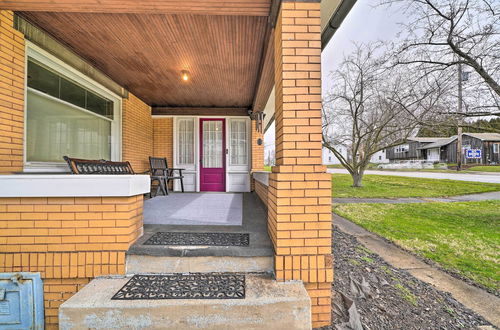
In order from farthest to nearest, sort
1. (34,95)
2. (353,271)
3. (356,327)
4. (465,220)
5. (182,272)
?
1. (465,220)
2. (34,95)
3. (353,271)
4. (182,272)
5. (356,327)

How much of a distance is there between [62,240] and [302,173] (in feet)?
6.32

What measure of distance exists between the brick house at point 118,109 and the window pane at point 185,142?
1.60 m

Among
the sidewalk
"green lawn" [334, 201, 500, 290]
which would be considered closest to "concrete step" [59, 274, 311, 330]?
the sidewalk

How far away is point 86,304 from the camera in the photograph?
4.58ft

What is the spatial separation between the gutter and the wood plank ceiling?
2.51 ft

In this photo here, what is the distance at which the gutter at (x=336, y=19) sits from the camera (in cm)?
236

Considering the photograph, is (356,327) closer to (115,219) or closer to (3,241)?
(115,219)

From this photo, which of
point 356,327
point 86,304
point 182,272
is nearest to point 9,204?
point 86,304

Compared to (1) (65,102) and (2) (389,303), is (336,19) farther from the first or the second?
(1) (65,102)

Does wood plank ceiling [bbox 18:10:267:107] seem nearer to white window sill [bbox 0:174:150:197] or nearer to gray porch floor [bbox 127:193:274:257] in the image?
white window sill [bbox 0:174:150:197]

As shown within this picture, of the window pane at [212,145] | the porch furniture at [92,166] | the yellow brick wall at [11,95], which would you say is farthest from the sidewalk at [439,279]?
the yellow brick wall at [11,95]

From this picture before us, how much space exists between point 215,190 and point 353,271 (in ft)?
14.1

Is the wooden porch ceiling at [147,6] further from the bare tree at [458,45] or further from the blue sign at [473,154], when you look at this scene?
the blue sign at [473,154]

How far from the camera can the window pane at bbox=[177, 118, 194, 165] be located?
6246 mm
